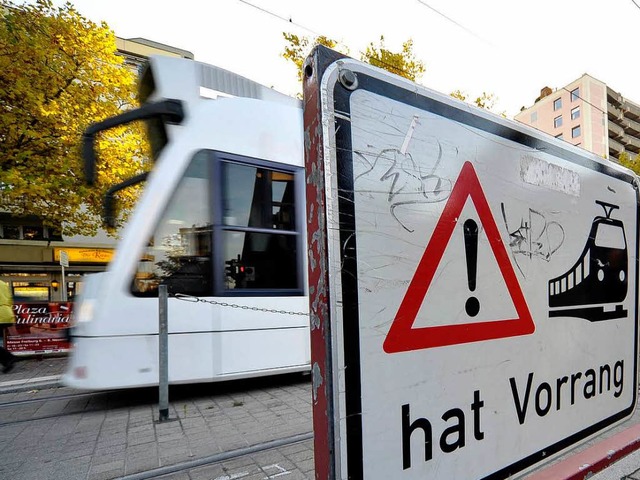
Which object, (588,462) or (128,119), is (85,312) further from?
(588,462)

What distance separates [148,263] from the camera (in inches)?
153

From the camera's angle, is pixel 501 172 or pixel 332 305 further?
pixel 501 172

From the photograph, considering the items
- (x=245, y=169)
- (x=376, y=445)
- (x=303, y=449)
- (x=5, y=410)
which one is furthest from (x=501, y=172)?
(x=5, y=410)

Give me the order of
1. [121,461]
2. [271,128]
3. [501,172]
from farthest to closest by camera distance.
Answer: [271,128], [121,461], [501,172]

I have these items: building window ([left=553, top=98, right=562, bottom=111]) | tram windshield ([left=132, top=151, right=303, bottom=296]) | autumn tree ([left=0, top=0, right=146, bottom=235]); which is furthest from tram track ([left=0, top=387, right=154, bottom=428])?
building window ([left=553, top=98, right=562, bottom=111])

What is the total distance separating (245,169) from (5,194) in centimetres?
748

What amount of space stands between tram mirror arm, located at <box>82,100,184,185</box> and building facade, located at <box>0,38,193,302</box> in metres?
14.1

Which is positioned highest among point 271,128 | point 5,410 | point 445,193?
point 271,128

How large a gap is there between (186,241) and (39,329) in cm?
679

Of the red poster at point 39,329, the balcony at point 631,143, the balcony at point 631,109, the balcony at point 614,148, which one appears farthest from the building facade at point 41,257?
the balcony at point 631,109

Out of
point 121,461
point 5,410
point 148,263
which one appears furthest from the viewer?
point 5,410

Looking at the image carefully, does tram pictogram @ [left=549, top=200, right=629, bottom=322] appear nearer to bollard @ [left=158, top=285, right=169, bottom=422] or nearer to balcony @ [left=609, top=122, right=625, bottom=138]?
bollard @ [left=158, top=285, right=169, bottom=422]

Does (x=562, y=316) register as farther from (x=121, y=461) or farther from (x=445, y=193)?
(x=121, y=461)

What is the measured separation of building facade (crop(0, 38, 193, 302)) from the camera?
52.0 feet
